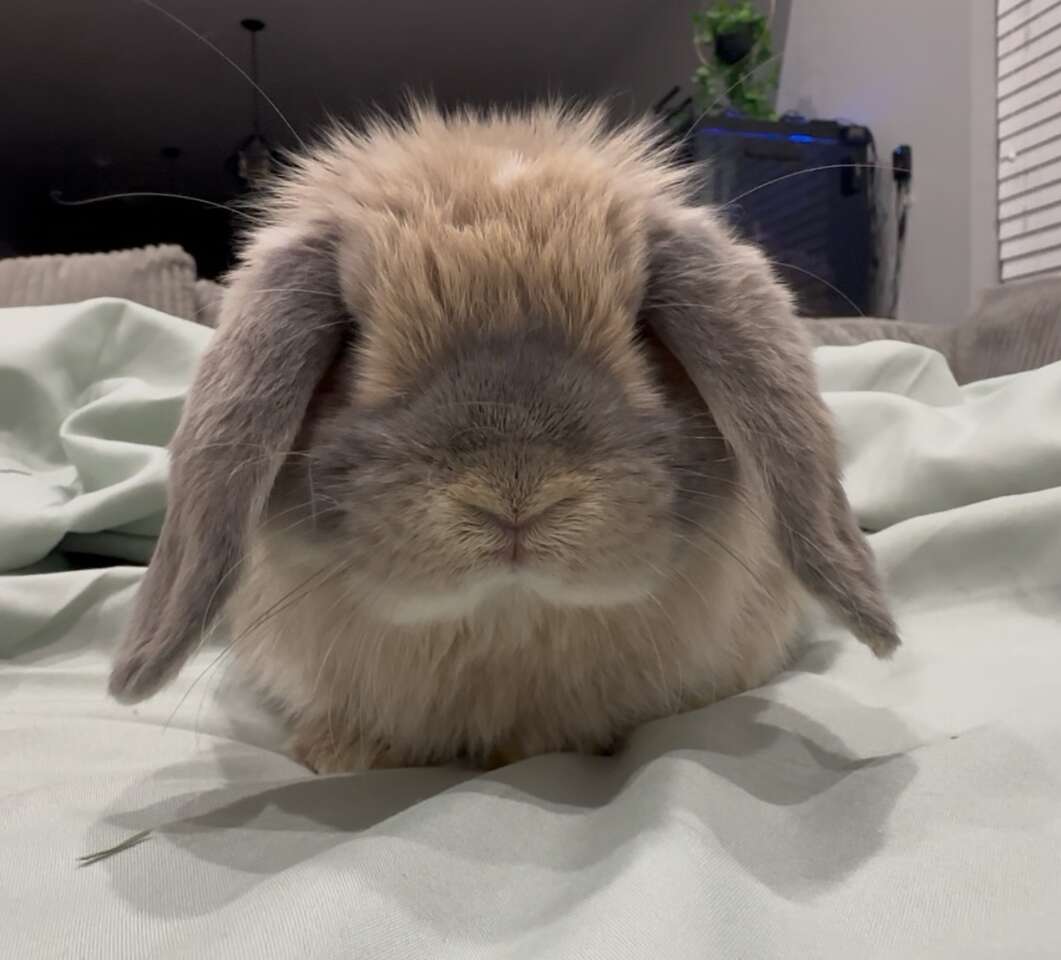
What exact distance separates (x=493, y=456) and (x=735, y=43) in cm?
244

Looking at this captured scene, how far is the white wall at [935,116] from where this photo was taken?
86.8 inches

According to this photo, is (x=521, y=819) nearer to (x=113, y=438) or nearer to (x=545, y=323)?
(x=545, y=323)

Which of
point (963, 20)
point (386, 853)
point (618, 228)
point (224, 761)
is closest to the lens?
point (386, 853)

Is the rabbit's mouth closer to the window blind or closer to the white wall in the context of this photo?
the window blind

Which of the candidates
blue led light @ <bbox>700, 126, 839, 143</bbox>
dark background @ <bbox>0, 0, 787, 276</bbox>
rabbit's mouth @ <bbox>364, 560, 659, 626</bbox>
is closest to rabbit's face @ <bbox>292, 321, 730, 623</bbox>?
rabbit's mouth @ <bbox>364, 560, 659, 626</bbox>

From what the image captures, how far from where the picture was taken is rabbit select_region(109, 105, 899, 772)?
0.51 meters

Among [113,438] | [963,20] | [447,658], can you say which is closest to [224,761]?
[447,658]

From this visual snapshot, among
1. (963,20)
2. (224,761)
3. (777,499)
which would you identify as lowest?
(224,761)

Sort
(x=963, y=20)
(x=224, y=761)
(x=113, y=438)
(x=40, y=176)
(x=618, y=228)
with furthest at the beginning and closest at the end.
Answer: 1. (x=40, y=176)
2. (x=963, y=20)
3. (x=113, y=438)
4. (x=224, y=761)
5. (x=618, y=228)

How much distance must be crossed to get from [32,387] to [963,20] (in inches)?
87.1

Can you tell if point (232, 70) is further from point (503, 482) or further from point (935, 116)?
point (503, 482)

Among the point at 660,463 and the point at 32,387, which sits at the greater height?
the point at 32,387

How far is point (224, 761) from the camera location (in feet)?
2.30

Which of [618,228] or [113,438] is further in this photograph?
[113,438]
